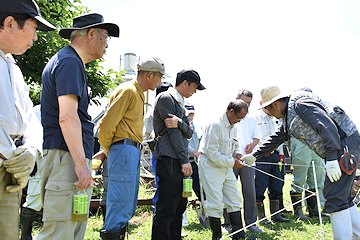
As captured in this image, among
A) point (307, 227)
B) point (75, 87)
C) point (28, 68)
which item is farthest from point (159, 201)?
point (28, 68)

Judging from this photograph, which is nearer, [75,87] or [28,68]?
[75,87]

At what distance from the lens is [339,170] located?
278 cm

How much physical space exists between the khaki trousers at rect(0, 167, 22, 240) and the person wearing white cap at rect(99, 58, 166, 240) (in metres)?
1.03

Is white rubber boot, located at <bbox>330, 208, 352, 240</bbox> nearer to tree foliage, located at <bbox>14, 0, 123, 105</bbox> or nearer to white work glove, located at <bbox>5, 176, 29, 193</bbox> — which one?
white work glove, located at <bbox>5, 176, 29, 193</bbox>

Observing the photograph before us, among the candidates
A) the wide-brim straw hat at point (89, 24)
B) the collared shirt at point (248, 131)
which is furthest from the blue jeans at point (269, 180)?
the wide-brim straw hat at point (89, 24)

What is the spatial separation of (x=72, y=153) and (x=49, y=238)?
56 cm

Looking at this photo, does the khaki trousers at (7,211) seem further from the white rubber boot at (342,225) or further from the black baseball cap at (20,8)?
the white rubber boot at (342,225)

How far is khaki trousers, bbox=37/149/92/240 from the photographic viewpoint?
6.15ft

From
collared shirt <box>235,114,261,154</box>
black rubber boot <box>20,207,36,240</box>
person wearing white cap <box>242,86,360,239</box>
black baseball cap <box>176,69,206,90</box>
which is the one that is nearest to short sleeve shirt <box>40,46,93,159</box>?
black baseball cap <box>176,69,206,90</box>

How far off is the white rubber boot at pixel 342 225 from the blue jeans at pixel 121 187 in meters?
2.02

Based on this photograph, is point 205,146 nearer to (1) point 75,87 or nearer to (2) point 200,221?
(2) point 200,221

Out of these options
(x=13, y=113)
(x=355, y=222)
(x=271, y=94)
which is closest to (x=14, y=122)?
(x=13, y=113)

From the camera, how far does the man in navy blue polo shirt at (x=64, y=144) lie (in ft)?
6.20

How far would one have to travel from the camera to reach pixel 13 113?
161cm
